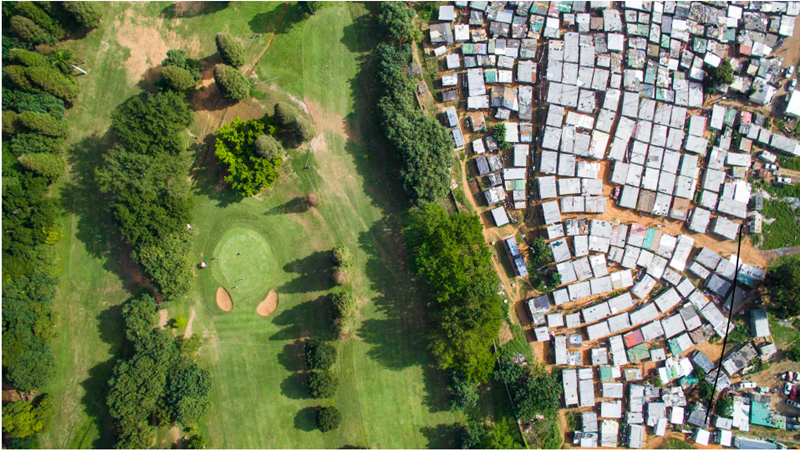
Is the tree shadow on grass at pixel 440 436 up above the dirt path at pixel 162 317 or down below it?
below

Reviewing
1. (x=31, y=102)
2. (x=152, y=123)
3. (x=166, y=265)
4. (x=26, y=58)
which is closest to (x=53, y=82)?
(x=31, y=102)

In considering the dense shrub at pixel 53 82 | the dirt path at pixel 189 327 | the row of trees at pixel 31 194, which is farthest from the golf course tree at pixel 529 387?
the dense shrub at pixel 53 82

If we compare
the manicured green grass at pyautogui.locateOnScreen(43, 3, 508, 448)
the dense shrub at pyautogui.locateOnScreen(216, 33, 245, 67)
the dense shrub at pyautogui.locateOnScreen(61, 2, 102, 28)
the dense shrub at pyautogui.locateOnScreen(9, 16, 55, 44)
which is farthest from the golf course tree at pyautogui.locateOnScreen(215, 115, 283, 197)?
the dense shrub at pyautogui.locateOnScreen(9, 16, 55, 44)

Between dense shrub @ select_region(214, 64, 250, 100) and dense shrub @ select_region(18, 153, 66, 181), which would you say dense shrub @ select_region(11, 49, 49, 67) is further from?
dense shrub @ select_region(214, 64, 250, 100)

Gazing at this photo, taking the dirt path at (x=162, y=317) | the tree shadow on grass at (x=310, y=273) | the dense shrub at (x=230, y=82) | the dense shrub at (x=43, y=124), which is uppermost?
the dense shrub at (x=230, y=82)

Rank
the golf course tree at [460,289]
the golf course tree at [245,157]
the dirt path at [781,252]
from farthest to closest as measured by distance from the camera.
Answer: the dirt path at [781,252] < the golf course tree at [245,157] < the golf course tree at [460,289]

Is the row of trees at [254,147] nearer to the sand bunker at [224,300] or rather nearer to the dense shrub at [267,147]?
the dense shrub at [267,147]

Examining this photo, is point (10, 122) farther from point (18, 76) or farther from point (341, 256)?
point (341, 256)
